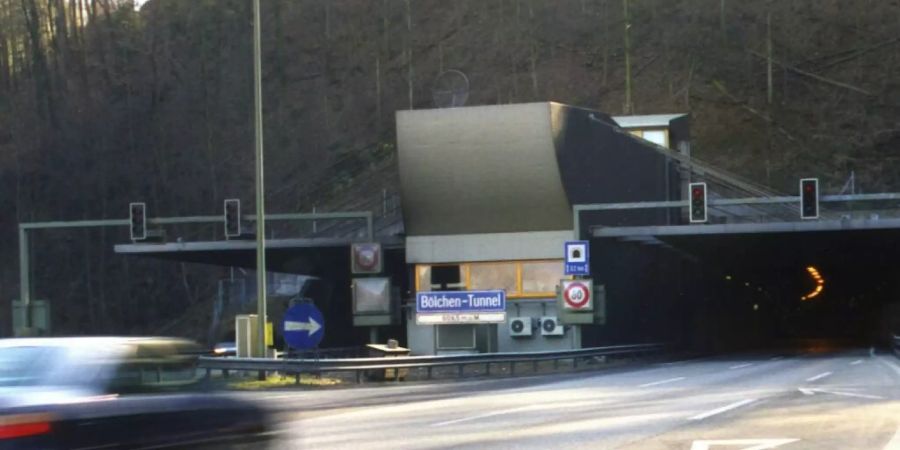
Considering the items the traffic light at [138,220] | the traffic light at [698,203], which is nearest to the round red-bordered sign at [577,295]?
the traffic light at [698,203]

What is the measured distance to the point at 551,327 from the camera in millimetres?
40094

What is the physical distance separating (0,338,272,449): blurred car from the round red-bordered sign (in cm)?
2455

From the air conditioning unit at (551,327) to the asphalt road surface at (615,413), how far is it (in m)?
11.1

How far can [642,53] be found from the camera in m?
88.8

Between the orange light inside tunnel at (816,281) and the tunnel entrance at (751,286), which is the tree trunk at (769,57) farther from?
the tunnel entrance at (751,286)

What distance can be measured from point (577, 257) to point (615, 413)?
17.9 m

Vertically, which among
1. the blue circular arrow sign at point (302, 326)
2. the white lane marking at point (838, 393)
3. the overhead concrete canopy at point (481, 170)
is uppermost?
the overhead concrete canopy at point (481, 170)

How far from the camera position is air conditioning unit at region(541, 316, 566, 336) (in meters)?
40.1

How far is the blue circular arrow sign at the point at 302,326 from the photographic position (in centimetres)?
2747

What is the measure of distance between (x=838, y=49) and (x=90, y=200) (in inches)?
1872

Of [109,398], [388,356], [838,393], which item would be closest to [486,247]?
[388,356]

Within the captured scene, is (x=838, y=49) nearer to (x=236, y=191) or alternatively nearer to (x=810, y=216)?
(x=236, y=191)

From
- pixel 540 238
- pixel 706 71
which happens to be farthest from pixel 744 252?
pixel 706 71

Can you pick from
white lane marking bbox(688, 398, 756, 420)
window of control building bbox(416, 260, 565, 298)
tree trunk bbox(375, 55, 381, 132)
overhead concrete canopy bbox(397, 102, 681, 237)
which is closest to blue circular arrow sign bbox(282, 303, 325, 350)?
white lane marking bbox(688, 398, 756, 420)
